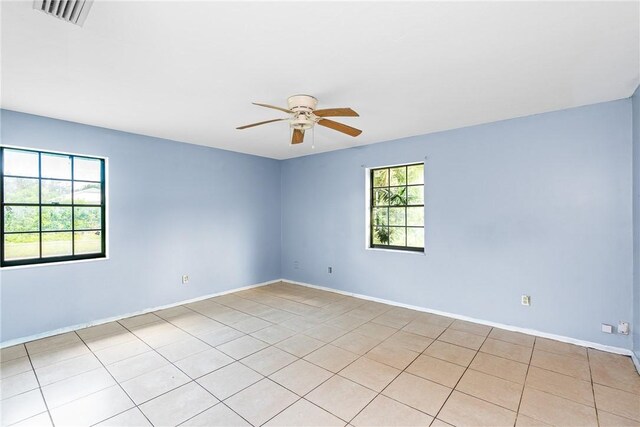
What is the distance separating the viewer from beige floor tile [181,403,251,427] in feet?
6.51

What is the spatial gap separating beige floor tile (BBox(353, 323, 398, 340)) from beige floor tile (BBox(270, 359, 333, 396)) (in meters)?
0.95

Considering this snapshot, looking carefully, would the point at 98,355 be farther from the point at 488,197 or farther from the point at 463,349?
the point at 488,197

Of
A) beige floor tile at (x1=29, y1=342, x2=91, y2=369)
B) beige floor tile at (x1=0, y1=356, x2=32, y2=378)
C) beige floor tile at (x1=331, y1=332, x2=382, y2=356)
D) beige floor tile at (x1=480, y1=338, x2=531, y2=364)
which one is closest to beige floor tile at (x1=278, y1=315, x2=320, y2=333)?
beige floor tile at (x1=331, y1=332, x2=382, y2=356)

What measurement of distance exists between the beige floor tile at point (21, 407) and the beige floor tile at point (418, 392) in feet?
8.35

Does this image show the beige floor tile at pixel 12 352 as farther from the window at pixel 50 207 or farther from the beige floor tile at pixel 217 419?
the beige floor tile at pixel 217 419

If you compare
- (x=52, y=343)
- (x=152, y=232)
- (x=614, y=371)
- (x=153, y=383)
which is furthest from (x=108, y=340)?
(x=614, y=371)

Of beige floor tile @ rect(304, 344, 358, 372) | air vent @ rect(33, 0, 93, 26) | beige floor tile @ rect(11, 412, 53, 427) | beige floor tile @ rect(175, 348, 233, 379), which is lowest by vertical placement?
beige floor tile @ rect(304, 344, 358, 372)

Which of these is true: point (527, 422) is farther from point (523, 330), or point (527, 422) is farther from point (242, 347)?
point (242, 347)

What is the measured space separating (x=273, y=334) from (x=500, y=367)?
231 cm

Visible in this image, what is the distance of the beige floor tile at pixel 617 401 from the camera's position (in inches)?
82.2

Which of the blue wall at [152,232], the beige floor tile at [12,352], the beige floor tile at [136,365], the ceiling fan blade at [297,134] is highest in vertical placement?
the ceiling fan blade at [297,134]

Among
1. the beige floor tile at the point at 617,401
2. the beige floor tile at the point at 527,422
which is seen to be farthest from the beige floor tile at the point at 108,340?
the beige floor tile at the point at 617,401

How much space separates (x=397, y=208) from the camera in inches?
183

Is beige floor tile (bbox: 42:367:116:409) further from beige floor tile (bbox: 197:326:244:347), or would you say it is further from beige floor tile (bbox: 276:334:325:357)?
beige floor tile (bbox: 276:334:325:357)
